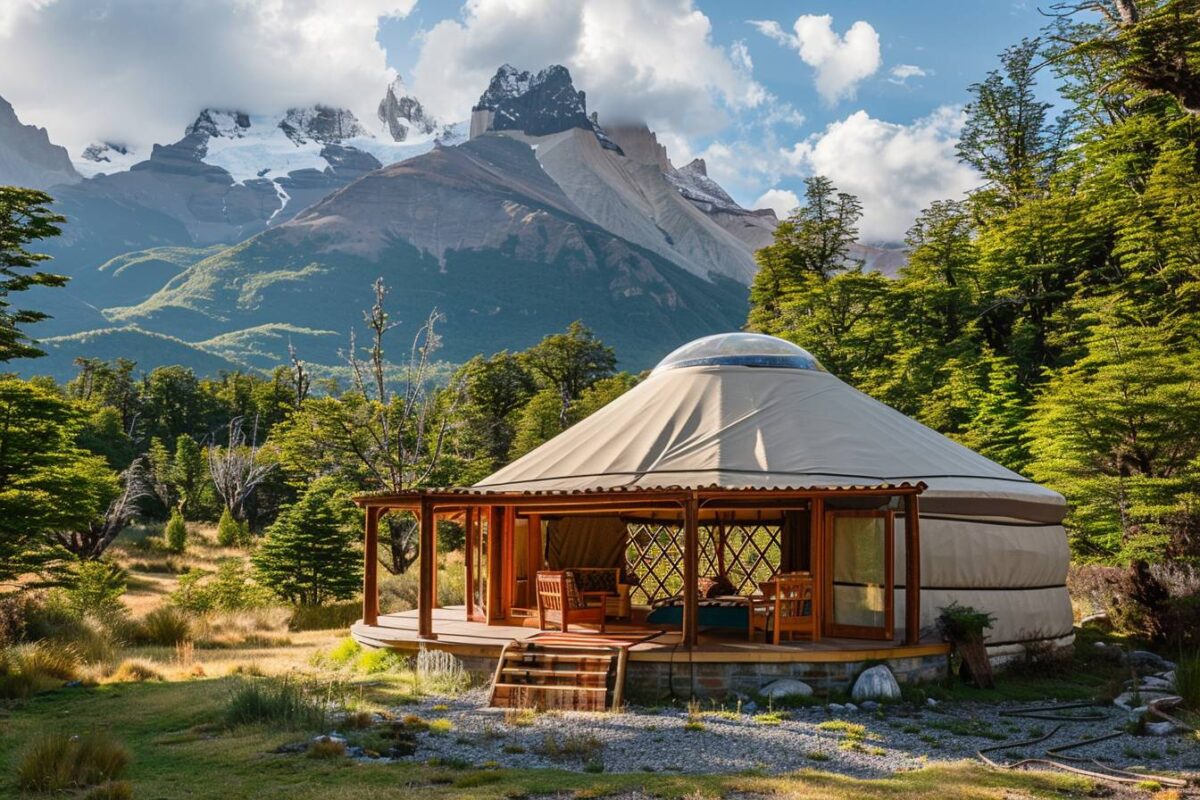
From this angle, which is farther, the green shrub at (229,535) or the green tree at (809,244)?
the green tree at (809,244)

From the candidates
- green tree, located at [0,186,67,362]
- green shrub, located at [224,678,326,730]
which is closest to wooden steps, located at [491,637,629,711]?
green shrub, located at [224,678,326,730]

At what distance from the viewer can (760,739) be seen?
6.06 metres

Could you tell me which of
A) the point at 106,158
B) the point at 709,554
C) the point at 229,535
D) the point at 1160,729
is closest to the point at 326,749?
the point at 1160,729

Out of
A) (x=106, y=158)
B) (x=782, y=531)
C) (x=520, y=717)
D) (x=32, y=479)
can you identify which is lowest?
(x=520, y=717)

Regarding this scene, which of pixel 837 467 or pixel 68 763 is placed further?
pixel 837 467

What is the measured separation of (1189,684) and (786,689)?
8.85 ft

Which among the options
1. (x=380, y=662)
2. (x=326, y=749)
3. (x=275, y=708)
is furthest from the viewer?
(x=380, y=662)

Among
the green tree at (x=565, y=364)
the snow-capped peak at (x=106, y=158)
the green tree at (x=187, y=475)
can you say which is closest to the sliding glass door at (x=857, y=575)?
the green tree at (x=565, y=364)

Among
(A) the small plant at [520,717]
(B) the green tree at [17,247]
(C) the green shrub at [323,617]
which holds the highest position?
(B) the green tree at [17,247]

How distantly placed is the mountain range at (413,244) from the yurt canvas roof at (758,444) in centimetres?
2972

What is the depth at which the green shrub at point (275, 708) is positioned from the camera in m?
6.41

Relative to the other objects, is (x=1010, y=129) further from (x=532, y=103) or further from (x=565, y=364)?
(x=532, y=103)

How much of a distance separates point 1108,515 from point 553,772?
33.3ft

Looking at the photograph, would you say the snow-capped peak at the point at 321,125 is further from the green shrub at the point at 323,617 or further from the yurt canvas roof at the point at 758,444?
the yurt canvas roof at the point at 758,444
